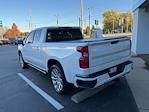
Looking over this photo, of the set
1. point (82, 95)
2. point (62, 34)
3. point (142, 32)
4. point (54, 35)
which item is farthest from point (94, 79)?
point (142, 32)

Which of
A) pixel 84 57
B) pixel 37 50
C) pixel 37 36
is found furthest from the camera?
pixel 37 36

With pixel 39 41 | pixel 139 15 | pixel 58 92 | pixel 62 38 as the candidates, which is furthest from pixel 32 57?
pixel 139 15

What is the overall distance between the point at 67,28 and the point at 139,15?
25.7 ft

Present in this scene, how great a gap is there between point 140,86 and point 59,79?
2516 millimetres

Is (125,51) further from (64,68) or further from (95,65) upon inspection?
(64,68)

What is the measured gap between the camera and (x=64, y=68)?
15.8 feet

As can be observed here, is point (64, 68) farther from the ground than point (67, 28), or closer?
closer

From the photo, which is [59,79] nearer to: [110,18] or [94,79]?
[94,79]

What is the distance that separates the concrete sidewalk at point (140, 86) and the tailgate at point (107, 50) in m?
1.10

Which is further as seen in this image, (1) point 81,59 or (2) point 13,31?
(2) point 13,31

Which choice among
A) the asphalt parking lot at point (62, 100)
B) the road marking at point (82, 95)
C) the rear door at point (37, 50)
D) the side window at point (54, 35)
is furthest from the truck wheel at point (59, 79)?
the side window at point (54, 35)

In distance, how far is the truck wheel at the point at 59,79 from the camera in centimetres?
511

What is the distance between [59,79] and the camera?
17.4 ft

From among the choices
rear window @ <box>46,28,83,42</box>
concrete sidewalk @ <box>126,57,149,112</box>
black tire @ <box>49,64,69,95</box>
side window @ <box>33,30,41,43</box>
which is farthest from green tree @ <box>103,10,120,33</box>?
black tire @ <box>49,64,69,95</box>
